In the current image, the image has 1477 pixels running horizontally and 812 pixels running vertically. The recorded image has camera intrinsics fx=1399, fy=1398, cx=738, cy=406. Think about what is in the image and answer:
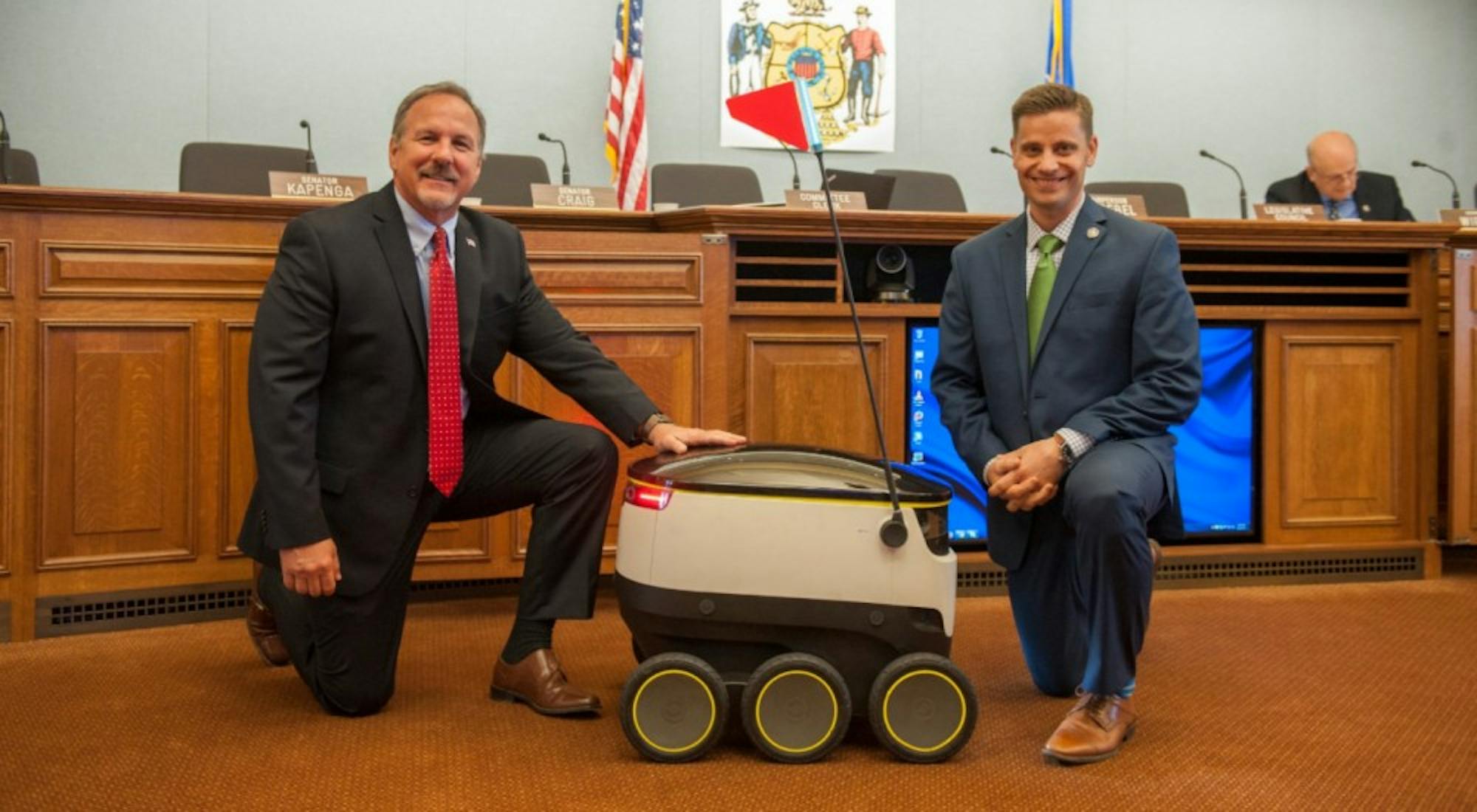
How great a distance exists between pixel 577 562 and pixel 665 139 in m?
4.52

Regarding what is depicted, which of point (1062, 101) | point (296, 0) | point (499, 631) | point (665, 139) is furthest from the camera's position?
point (665, 139)

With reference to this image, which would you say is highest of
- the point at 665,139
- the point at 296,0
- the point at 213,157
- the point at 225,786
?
the point at 296,0

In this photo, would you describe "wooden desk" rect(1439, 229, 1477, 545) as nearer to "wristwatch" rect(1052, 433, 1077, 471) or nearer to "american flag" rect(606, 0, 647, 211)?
"wristwatch" rect(1052, 433, 1077, 471)

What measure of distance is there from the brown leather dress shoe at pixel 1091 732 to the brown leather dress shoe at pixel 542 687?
77 centimetres

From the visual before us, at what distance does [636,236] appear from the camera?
11.3ft

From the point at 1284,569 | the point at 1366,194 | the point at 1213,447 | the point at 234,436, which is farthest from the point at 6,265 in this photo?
the point at 1366,194

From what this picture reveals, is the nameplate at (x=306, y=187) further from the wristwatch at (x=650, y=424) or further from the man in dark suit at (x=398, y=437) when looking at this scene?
the wristwatch at (x=650, y=424)

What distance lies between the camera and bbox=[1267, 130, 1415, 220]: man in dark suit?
5270mm

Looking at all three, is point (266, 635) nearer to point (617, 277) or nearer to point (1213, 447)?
point (617, 277)

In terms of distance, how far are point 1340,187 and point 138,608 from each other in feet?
14.5

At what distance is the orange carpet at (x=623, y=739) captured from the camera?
197 centimetres

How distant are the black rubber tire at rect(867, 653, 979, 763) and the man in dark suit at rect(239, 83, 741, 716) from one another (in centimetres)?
52

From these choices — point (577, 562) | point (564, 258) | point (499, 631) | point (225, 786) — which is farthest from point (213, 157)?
point (225, 786)

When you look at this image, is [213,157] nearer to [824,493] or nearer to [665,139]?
[665,139]
